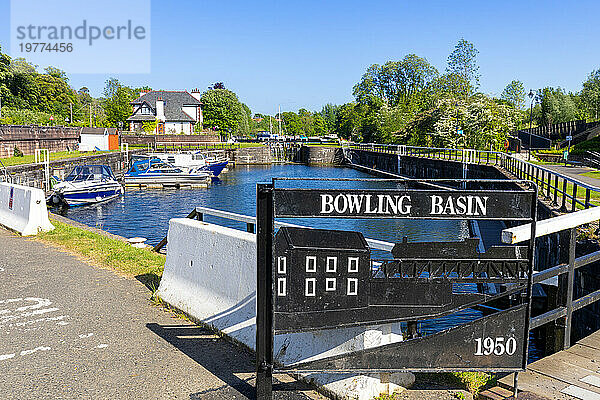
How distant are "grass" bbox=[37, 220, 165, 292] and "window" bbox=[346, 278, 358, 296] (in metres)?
4.96

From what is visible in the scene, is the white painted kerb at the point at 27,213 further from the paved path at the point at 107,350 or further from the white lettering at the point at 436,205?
the white lettering at the point at 436,205

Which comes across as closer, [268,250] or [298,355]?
[268,250]

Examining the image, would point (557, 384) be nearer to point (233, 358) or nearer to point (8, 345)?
point (233, 358)

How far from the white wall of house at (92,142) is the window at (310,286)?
81.9 metres

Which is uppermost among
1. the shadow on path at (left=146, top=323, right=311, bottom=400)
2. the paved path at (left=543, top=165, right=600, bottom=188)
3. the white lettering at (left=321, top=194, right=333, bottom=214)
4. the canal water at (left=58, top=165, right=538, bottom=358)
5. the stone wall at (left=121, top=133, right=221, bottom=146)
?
the stone wall at (left=121, top=133, right=221, bottom=146)

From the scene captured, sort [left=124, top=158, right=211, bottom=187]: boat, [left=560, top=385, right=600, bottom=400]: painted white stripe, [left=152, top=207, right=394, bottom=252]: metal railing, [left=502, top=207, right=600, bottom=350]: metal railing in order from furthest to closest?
[left=124, top=158, right=211, bottom=187]: boat → [left=152, top=207, right=394, bottom=252]: metal railing → [left=502, top=207, right=600, bottom=350]: metal railing → [left=560, top=385, right=600, bottom=400]: painted white stripe

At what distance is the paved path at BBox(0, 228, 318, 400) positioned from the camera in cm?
509

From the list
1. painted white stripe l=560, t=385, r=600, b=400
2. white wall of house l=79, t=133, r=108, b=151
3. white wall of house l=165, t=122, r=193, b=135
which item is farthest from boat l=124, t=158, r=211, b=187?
white wall of house l=165, t=122, r=193, b=135

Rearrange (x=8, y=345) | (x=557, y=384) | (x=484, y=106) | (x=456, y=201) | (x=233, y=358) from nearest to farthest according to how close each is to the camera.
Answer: (x=456, y=201) → (x=557, y=384) → (x=233, y=358) → (x=8, y=345) → (x=484, y=106)

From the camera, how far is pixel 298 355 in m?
5.20

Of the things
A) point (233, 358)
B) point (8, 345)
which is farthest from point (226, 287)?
point (8, 345)

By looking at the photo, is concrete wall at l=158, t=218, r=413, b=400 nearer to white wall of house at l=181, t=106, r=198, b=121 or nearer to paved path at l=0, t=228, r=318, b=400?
paved path at l=0, t=228, r=318, b=400

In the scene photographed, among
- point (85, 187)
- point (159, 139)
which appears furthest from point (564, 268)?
point (159, 139)

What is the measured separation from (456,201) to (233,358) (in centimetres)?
291
